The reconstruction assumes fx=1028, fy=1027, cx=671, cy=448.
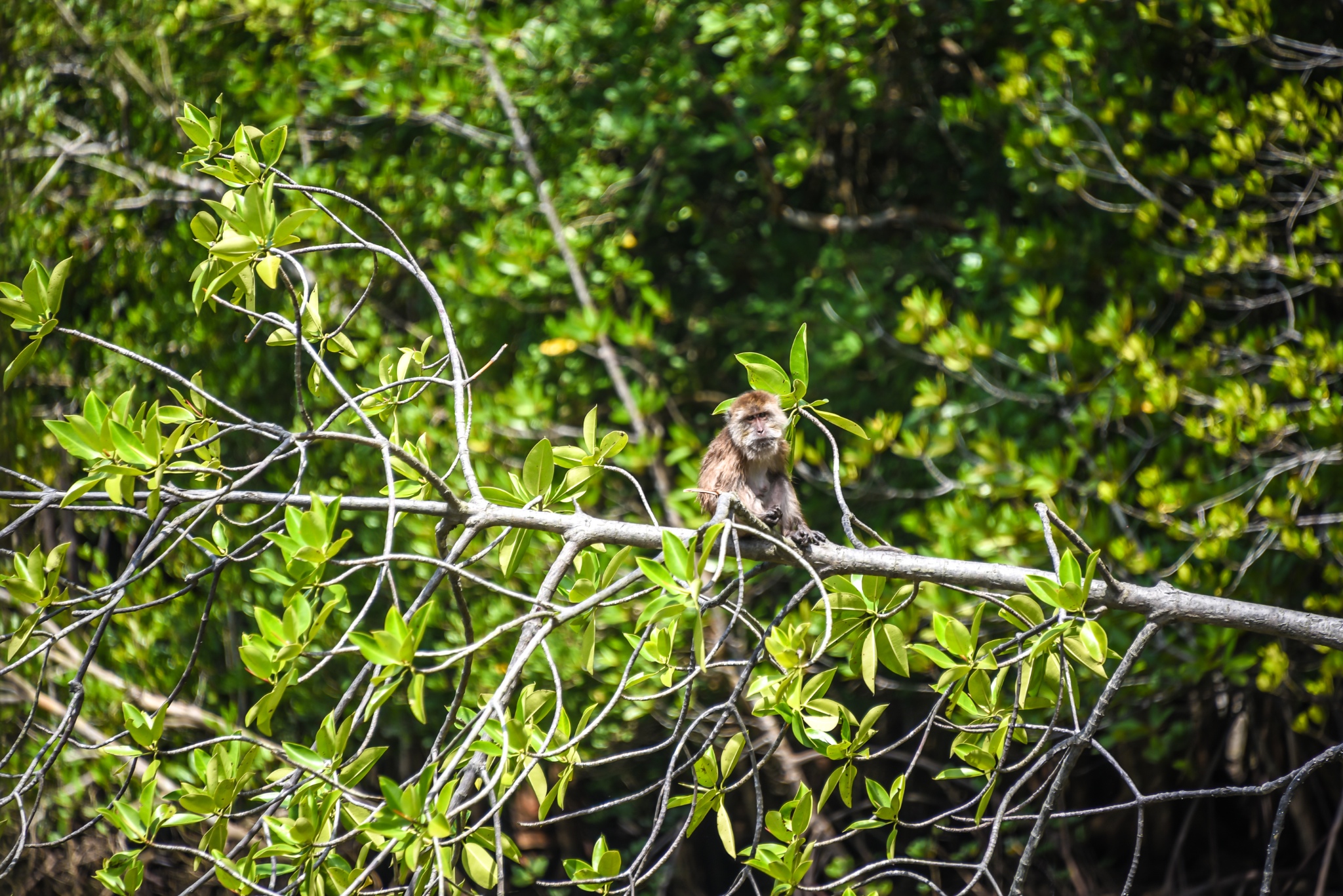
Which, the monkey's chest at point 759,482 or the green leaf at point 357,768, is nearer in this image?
the green leaf at point 357,768

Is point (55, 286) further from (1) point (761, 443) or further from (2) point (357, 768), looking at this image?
(1) point (761, 443)

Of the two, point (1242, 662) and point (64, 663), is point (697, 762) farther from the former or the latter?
point (64, 663)

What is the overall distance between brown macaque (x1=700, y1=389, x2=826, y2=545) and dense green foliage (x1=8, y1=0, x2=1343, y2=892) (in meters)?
0.50

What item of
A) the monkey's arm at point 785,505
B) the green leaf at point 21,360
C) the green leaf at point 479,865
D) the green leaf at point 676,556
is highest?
the green leaf at point 21,360

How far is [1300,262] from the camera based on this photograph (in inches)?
147

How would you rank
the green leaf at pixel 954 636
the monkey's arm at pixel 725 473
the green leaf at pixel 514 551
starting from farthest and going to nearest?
the monkey's arm at pixel 725 473 → the green leaf at pixel 514 551 → the green leaf at pixel 954 636

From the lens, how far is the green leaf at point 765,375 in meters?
2.08

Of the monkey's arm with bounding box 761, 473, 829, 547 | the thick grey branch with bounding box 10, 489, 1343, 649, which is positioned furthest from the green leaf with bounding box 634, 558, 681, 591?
the monkey's arm with bounding box 761, 473, 829, 547

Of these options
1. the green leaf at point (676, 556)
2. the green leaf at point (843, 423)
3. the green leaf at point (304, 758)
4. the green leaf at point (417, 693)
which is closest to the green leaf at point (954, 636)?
the green leaf at point (843, 423)

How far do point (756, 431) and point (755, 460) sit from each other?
120 mm

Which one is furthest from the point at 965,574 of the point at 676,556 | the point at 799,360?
the point at 676,556

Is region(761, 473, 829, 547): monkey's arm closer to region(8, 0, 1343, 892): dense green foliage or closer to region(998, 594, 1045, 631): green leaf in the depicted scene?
region(8, 0, 1343, 892): dense green foliage

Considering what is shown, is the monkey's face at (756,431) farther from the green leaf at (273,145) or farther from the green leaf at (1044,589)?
the green leaf at (273,145)

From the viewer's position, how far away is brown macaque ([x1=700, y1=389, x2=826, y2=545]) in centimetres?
342
